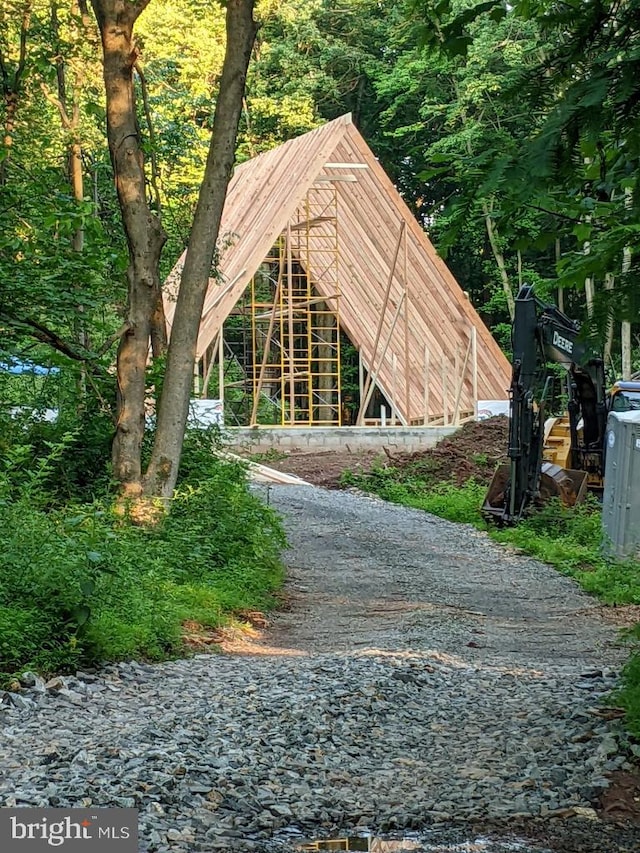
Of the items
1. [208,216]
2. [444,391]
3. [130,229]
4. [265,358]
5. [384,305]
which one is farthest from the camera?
[444,391]

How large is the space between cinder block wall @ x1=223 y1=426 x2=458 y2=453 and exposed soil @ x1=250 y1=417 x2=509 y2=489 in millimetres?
217

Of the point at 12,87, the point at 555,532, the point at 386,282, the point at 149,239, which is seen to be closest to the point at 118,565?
the point at 149,239

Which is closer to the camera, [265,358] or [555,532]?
[555,532]

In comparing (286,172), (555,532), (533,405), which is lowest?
(555,532)

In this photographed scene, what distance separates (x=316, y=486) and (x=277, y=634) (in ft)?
41.2

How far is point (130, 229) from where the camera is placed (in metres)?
11.2

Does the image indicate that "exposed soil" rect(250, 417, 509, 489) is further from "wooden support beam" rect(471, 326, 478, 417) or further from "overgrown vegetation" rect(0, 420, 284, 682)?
"overgrown vegetation" rect(0, 420, 284, 682)

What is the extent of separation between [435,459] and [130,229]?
13609 millimetres

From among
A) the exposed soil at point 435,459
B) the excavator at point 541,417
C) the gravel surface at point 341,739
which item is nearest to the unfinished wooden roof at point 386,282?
the exposed soil at point 435,459

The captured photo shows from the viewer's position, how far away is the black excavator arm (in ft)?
52.3

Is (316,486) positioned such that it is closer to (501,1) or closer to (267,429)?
(267,429)

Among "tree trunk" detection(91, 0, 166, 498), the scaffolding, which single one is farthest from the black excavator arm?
the scaffolding

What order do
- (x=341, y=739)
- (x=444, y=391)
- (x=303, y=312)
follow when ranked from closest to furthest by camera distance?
1. (x=341, y=739)
2. (x=444, y=391)
3. (x=303, y=312)

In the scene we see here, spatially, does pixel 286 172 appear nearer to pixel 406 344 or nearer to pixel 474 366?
pixel 406 344
